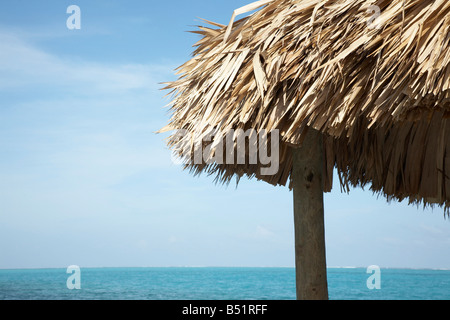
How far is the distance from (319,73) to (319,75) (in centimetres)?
1

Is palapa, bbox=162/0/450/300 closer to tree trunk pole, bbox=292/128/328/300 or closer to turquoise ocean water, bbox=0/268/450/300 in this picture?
tree trunk pole, bbox=292/128/328/300

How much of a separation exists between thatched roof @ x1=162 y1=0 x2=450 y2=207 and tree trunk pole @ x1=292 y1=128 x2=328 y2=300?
0.19 m

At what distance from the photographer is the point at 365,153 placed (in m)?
3.62

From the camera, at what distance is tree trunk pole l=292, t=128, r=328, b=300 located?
9.26 ft

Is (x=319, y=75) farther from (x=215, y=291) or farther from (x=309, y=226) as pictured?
(x=215, y=291)

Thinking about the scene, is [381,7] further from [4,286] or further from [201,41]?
[4,286]

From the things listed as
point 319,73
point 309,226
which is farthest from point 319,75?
point 309,226

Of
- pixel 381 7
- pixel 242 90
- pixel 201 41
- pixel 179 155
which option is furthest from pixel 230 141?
pixel 381 7

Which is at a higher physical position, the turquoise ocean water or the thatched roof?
the thatched roof

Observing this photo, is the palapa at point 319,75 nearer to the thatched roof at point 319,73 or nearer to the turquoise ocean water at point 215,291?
the thatched roof at point 319,73

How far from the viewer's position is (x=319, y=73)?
238 centimetres

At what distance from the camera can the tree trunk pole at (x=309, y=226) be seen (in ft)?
9.26

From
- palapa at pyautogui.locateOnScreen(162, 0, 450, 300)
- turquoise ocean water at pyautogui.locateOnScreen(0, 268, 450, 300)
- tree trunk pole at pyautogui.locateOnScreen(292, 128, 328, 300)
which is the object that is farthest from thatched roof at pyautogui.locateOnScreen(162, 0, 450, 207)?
turquoise ocean water at pyautogui.locateOnScreen(0, 268, 450, 300)

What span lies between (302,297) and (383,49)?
1.48 metres
